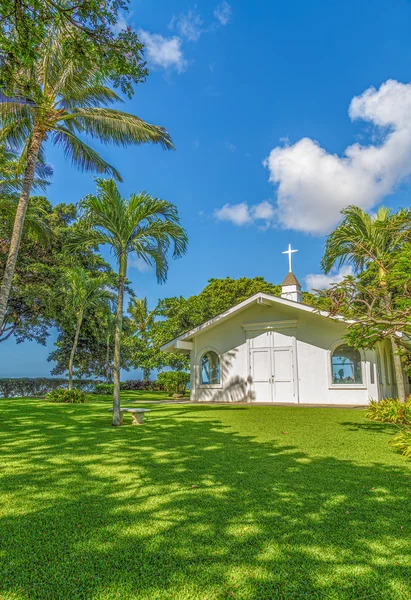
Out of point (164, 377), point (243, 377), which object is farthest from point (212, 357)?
point (164, 377)

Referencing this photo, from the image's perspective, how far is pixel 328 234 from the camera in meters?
12.0

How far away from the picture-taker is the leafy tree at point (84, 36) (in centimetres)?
462

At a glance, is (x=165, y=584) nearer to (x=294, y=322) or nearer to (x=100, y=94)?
(x=100, y=94)

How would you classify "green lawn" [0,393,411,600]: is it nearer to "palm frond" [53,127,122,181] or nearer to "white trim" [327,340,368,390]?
"white trim" [327,340,368,390]

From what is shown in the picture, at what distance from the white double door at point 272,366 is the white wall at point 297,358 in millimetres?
317

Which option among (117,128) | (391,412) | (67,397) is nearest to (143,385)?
(67,397)

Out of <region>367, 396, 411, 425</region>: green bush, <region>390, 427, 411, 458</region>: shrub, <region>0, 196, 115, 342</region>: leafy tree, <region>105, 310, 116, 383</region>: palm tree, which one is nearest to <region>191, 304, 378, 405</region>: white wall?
<region>367, 396, 411, 425</region>: green bush

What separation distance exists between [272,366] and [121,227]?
29.3ft

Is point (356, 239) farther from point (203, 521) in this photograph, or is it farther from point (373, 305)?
point (203, 521)

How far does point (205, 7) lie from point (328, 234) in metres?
7.36

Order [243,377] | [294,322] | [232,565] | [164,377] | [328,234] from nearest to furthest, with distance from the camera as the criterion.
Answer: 1. [232,565]
2. [328,234]
3. [294,322]
4. [243,377]
5. [164,377]

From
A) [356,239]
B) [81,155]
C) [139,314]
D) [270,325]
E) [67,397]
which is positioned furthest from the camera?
[139,314]

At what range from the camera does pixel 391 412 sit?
9.08 meters

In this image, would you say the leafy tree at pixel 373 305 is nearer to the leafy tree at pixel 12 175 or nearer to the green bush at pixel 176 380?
the leafy tree at pixel 12 175
